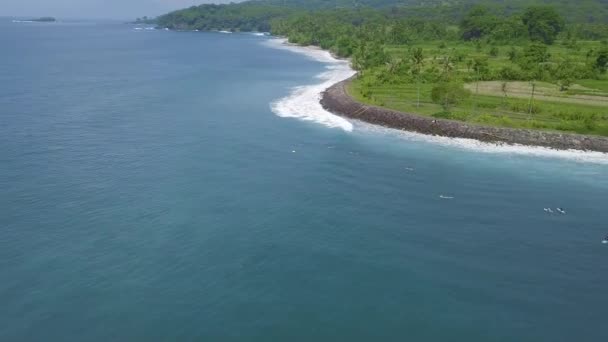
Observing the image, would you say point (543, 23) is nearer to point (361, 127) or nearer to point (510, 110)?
point (510, 110)

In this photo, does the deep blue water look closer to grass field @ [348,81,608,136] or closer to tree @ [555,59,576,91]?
grass field @ [348,81,608,136]

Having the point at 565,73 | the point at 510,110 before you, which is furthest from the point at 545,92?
the point at 510,110

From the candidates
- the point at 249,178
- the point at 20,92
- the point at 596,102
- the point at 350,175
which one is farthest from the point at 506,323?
the point at 20,92

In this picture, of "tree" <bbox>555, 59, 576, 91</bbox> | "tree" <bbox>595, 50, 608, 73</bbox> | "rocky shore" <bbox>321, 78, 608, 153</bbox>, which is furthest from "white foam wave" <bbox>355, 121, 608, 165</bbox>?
"tree" <bbox>595, 50, 608, 73</bbox>

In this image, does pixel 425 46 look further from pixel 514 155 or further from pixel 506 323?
pixel 506 323

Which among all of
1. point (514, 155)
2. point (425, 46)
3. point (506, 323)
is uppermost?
point (425, 46)
